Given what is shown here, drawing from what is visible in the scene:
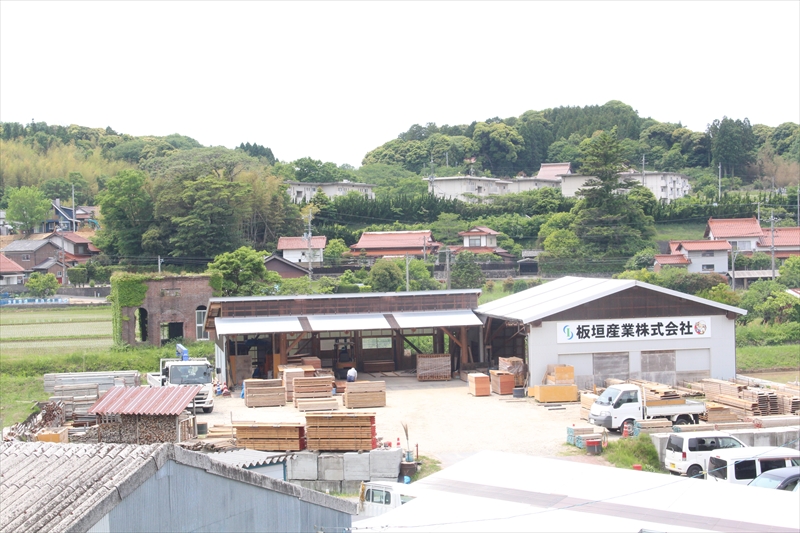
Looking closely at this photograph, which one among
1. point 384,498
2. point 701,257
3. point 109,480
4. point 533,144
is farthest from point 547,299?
point 533,144

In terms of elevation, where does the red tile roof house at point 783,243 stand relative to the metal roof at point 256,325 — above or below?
above

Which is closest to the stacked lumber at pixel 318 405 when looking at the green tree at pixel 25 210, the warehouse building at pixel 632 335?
the warehouse building at pixel 632 335

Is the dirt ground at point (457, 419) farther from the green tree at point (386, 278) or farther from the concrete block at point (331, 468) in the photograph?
the green tree at point (386, 278)

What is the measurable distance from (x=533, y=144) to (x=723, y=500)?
106489 mm

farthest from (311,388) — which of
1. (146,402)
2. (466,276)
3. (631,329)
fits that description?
(466,276)

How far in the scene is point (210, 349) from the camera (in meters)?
35.9

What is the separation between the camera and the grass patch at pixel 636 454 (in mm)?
19078

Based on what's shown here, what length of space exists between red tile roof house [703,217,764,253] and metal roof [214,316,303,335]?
43.2m

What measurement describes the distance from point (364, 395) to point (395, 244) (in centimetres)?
4132

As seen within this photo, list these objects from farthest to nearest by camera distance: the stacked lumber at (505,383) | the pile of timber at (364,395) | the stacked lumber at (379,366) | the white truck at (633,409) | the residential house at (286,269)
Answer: the residential house at (286,269), the stacked lumber at (379,366), the stacked lumber at (505,383), the pile of timber at (364,395), the white truck at (633,409)

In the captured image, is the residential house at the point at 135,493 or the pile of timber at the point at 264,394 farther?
the pile of timber at the point at 264,394

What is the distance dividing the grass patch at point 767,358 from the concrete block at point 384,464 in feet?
67.6

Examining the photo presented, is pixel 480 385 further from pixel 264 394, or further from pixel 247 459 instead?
pixel 247 459

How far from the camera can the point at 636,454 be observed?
19438 mm
